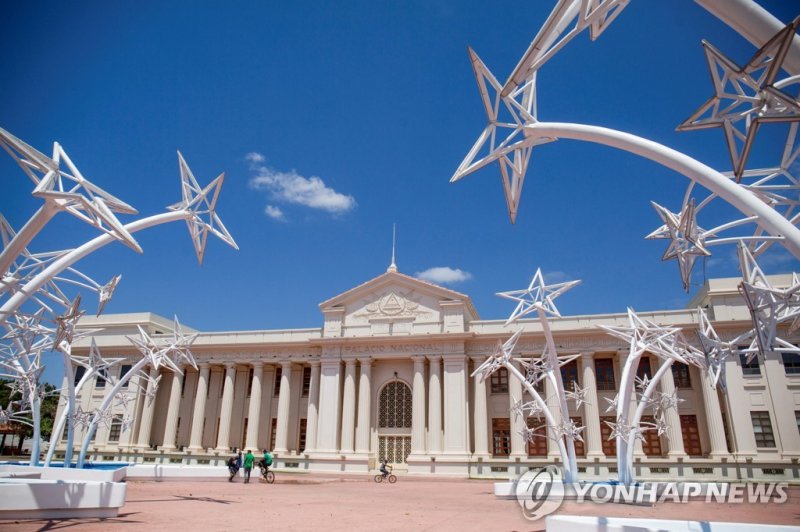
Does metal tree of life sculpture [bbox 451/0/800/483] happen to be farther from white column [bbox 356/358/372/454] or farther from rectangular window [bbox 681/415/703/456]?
white column [bbox 356/358/372/454]

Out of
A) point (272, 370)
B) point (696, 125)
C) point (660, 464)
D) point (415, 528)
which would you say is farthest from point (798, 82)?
point (272, 370)

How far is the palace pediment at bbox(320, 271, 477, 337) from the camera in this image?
38531mm

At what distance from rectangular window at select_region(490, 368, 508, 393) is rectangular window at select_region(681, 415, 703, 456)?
1170cm

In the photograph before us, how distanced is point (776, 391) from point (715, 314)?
5.54 m

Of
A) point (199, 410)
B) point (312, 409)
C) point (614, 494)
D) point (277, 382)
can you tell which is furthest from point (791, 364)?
point (199, 410)

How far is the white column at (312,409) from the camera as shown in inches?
1496

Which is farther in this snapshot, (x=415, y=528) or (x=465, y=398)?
(x=465, y=398)

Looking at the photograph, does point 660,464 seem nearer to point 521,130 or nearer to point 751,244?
point 751,244

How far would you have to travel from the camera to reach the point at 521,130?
11.1 metres

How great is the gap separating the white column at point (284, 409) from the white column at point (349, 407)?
15.5 feet

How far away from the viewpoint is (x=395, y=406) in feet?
127

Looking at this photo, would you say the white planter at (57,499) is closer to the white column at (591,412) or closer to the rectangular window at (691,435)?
the white column at (591,412)

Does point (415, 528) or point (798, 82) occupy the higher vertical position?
point (798, 82)

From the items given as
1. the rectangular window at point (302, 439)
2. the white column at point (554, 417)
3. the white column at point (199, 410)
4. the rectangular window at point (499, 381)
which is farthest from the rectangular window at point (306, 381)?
the white column at point (554, 417)
